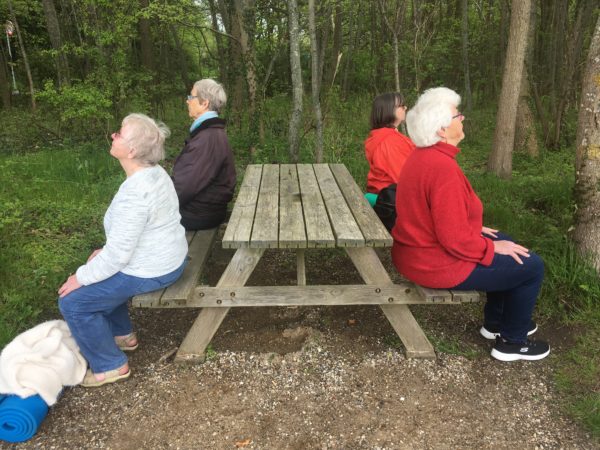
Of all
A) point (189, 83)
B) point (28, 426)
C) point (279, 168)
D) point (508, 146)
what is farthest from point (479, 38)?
point (28, 426)

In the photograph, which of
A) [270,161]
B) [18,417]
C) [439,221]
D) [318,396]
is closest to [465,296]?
[439,221]

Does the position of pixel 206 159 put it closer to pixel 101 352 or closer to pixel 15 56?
pixel 101 352

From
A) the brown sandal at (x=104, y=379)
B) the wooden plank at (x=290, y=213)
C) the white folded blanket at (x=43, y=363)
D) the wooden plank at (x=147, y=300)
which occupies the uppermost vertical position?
the wooden plank at (x=290, y=213)

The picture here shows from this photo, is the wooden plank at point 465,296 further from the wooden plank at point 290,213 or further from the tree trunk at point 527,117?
the tree trunk at point 527,117

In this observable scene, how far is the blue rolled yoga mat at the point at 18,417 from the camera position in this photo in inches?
88.3

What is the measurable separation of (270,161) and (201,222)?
3419 mm

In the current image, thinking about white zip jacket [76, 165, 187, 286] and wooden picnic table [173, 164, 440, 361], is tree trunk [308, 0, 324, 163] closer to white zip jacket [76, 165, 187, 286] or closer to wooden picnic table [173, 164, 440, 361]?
wooden picnic table [173, 164, 440, 361]

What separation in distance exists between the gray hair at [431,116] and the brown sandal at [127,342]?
6.98 feet

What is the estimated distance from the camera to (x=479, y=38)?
1123cm

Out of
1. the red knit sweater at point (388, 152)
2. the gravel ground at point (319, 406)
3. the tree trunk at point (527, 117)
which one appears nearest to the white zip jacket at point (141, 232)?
the gravel ground at point (319, 406)

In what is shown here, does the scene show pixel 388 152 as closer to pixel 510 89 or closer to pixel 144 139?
pixel 144 139

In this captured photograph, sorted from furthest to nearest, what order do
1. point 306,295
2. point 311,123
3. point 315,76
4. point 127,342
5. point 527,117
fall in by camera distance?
point 527,117
point 311,123
point 315,76
point 127,342
point 306,295

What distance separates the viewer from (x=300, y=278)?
122 inches

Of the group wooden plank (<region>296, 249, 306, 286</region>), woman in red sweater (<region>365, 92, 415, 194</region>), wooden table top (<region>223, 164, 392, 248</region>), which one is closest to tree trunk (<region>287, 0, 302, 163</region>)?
wooden table top (<region>223, 164, 392, 248</region>)
